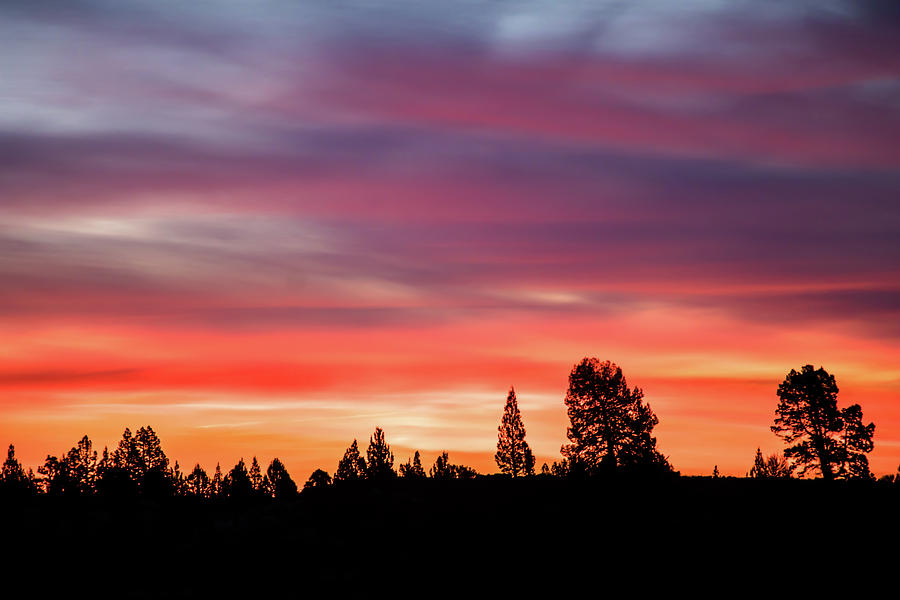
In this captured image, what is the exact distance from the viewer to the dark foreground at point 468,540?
40.0 meters

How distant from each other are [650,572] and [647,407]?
132 ft

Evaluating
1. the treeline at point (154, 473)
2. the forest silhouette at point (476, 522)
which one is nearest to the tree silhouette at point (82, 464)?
the treeline at point (154, 473)

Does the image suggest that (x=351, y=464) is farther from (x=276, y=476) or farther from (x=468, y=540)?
(x=468, y=540)

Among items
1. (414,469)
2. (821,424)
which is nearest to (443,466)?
(414,469)

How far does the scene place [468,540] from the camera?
45406mm

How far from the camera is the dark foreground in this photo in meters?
40.0

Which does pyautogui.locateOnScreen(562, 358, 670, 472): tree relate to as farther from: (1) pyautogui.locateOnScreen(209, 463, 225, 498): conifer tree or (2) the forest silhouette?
(1) pyautogui.locateOnScreen(209, 463, 225, 498): conifer tree

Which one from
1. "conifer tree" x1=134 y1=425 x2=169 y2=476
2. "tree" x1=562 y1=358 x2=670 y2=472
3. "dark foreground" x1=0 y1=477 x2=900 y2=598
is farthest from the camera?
"conifer tree" x1=134 y1=425 x2=169 y2=476

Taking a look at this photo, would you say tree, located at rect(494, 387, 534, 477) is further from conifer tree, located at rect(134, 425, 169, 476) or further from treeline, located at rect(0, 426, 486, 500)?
conifer tree, located at rect(134, 425, 169, 476)

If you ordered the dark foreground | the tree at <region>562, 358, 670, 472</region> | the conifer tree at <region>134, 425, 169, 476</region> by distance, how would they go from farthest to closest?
the conifer tree at <region>134, 425, 169, 476</region> → the tree at <region>562, 358, 670, 472</region> → the dark foreground

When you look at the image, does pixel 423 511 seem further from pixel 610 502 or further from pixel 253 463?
pixel 253 463

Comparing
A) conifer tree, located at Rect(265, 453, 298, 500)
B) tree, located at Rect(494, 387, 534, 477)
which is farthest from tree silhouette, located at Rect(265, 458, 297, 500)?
tree, located at Rect(494, 387, 534, 477)

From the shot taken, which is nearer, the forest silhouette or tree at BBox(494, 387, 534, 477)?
the forest silhouette

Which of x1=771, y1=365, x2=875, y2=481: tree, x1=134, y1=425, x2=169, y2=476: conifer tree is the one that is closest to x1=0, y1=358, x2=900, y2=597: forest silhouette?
x1=771, y1=365, x2=875, y2=481: tree
